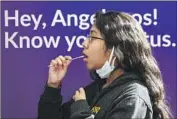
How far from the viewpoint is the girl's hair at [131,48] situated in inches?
77.7

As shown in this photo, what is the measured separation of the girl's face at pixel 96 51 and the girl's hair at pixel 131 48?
0.03 metres

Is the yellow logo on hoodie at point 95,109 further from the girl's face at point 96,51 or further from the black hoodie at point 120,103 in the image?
the girl's face at point 96,51

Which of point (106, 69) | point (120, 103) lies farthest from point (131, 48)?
point (120, 103)

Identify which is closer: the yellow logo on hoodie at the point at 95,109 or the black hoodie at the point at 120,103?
the black hoodie at the point at 120,103

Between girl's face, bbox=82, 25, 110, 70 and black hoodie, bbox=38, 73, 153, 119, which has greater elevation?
girl's face, bbox=82, 25, 110, 70

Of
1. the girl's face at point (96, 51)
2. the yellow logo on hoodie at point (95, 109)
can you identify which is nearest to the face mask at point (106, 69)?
the girl's face at point (96, 51)

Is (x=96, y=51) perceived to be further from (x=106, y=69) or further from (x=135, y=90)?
(x=135, y=90)

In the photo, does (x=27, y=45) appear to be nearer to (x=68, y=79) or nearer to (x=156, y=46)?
(x=68, y=79)

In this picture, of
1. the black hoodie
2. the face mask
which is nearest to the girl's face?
the face mask

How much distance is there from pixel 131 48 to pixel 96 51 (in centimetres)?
17

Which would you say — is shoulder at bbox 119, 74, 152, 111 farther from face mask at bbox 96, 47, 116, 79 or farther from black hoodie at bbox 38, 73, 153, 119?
face mask at bbox 96, 47, 116, 79

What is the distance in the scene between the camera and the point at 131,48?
197 centimetres

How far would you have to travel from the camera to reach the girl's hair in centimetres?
197

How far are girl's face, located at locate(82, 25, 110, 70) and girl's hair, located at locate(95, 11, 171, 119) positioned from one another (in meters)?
0.03
